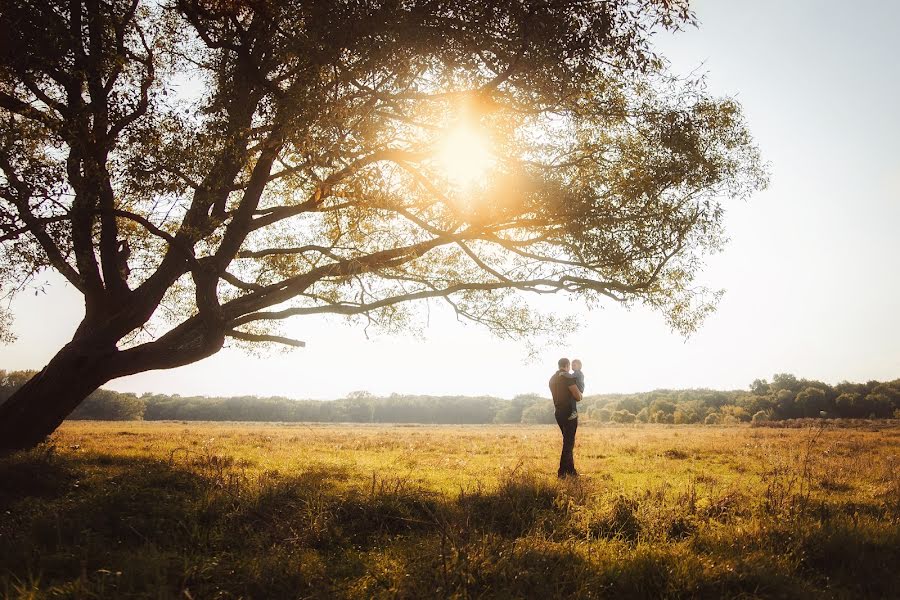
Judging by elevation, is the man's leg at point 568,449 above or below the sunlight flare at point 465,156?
below

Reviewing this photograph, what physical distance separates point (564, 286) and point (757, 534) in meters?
6.50

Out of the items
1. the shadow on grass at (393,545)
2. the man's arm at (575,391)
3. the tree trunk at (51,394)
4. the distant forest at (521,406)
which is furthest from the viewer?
the distant forest at (521,406)

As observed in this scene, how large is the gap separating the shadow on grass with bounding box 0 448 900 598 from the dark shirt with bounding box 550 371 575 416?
274cm

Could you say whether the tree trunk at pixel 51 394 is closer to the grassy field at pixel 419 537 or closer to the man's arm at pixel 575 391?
the grassy field at pixel 419 537

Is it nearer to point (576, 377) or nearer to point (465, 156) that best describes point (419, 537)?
point (576, 377)

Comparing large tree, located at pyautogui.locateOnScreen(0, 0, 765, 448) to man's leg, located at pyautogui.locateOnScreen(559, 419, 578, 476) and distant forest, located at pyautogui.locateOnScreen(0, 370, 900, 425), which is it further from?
distant forest, located at pyautogui.locateOnScreen(0, 370, 900, 425)

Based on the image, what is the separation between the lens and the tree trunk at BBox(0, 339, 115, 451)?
32.5 feet

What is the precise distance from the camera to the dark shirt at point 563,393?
34.2ft

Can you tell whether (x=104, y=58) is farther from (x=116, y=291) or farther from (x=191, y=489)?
(x=191, y=489)

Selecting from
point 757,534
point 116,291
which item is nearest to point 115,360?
point 116,291

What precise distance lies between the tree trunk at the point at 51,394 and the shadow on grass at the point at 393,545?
2.64 metres

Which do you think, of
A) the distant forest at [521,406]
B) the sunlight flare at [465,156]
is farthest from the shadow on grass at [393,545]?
the distant forest at [521,406]

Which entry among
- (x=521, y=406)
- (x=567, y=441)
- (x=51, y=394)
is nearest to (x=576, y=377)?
(x=567, y=441)

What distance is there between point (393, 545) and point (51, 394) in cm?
915
